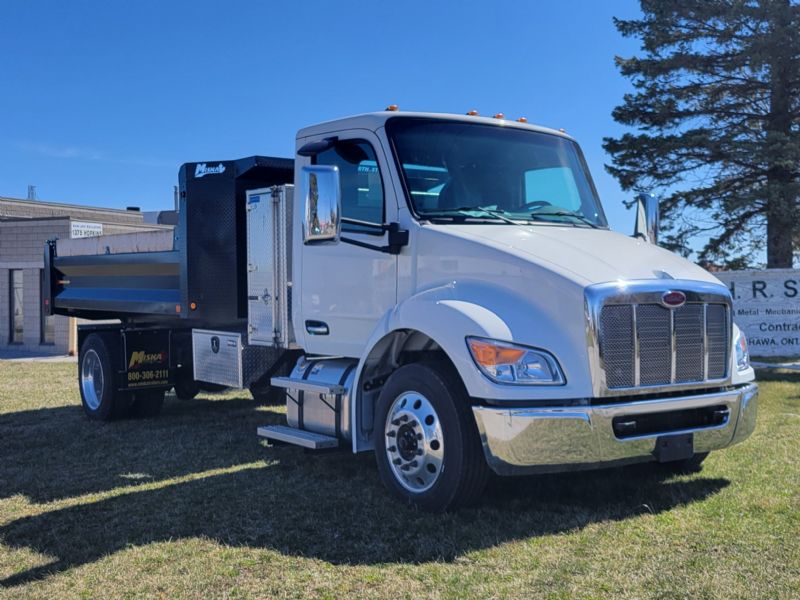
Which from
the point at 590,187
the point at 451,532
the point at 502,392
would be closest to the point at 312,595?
the point at 451,532

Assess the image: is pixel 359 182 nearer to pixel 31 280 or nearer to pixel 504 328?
pixel 504 328

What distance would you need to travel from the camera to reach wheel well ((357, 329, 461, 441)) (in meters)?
5.77

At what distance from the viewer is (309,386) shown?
21.8 ft

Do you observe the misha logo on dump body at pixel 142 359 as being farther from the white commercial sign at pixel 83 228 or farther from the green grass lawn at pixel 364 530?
the white commercial sign at pixel 83 228

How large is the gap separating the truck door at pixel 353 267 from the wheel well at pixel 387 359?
11.7 inches

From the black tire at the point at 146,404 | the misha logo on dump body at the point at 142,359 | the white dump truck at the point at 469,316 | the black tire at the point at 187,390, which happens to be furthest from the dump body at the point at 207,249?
the black tire at the point at 187,390

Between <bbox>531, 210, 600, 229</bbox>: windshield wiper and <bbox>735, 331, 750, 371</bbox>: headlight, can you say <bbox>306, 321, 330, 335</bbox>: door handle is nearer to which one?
<bbox>531, 210, 600, 229</bbox>: windshield wiper

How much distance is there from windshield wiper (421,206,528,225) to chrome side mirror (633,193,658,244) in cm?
150

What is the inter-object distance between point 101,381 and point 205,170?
9.76 ft

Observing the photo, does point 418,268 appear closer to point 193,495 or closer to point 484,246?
point 484,246

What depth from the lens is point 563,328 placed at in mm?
5023

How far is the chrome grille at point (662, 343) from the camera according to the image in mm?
5016

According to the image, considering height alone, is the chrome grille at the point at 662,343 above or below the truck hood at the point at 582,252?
below

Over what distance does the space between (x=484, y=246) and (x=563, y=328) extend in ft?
2.62
